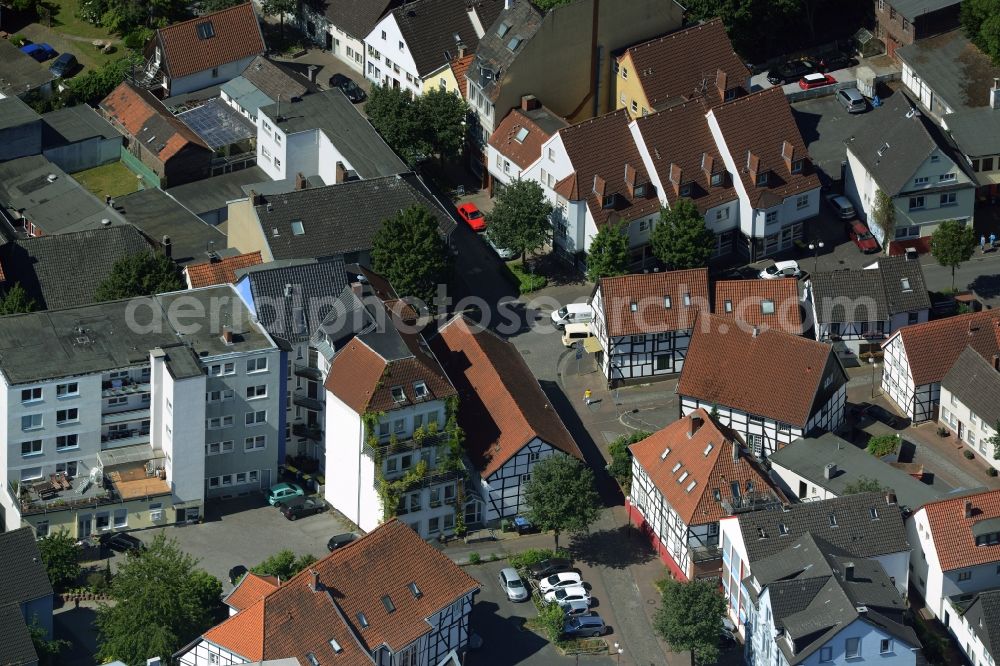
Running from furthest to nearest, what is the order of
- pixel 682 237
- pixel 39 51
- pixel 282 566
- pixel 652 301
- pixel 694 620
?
pixel 39 51 < pixel 682 237 < pixel 652 301 < pixel 282 566 < pixel 694 620

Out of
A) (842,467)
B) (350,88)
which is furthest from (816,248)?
(350,88)

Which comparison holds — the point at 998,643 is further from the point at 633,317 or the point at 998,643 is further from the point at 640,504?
the point at 633,317

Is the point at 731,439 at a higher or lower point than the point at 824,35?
lower

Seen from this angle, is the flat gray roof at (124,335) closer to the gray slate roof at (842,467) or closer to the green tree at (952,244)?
the gray slate roof at (842,467)

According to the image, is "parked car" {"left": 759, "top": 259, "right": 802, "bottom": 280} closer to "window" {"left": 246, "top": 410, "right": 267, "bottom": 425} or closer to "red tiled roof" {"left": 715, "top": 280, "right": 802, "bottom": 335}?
"red tiled roof" {"left": 715, "top": 280, "right": 802, "bottom": 335}

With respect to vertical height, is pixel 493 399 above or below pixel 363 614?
above

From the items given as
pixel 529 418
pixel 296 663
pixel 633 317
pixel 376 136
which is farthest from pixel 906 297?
pixel 296 663

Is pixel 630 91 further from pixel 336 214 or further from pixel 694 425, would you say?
pixel 694 425
